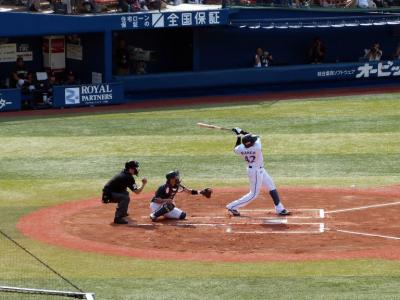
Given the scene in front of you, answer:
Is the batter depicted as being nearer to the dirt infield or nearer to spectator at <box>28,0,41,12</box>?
the dirt infield

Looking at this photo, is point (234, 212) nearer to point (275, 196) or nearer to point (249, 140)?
point (275, 196)

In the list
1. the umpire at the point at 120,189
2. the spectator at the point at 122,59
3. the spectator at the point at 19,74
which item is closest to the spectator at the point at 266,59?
the spectator at the point at 122,59

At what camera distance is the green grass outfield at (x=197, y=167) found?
45.7 feet

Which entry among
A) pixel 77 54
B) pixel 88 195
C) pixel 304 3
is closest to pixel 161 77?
pixel 77 54

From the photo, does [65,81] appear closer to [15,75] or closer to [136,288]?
[15,75]

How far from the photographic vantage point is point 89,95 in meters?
31.3

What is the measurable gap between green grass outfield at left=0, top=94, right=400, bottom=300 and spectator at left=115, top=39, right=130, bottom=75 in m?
3.40

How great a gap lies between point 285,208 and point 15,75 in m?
14.5

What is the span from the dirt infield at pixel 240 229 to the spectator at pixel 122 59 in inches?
538

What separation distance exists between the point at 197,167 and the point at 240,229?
19.8 feet

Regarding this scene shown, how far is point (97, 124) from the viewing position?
93.4 feet

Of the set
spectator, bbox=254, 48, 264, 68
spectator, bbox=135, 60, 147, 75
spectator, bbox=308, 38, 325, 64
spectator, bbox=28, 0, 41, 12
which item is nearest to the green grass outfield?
spectator, bbox=254, 48, 264, 68

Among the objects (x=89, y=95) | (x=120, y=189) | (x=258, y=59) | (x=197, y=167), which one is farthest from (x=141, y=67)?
(x=120, y=189)

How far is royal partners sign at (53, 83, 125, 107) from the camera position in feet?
101
